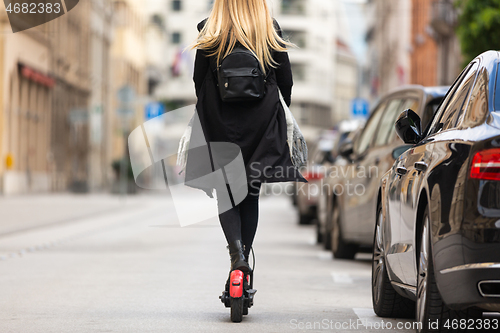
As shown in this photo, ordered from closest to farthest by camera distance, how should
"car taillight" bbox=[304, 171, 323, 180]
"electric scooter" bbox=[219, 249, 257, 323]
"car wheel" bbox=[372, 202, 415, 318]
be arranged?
"electric scooter" bbox=[219, 249, 257, 323] → "car wheel" bbox=[372, 202, 415, 318] → "car taillight" bbox=[304, 171, 323, 180]

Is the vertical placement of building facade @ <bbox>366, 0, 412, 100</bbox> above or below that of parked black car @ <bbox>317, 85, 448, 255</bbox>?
above

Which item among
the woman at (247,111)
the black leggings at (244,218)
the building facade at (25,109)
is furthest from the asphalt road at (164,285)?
the building facade at (25,109)

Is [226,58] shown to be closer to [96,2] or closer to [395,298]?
[395,298]

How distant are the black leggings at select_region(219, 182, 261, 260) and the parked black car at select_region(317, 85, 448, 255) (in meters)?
2.79

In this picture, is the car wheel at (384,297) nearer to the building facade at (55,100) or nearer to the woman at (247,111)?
the woman at (247,111)

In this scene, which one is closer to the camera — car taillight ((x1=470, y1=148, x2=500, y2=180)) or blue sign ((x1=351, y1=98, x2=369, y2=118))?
car taillight ((x1=470, y1=148, x2=500, y2=180))

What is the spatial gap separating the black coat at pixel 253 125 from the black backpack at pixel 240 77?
11 centimetres

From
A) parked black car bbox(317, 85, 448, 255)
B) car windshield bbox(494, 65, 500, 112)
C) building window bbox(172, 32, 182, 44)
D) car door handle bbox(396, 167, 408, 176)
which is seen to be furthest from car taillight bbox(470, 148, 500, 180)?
building window bbox(172, 32, 182, 44)

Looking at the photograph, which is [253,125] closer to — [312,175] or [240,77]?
[240,77]

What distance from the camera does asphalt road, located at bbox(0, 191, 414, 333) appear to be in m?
6.19

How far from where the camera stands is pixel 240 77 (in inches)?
241

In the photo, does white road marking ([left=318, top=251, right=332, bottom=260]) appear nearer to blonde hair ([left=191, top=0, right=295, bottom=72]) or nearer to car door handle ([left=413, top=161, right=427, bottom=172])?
blonde hair ([left=191, top=0, right=295, bottom=72])

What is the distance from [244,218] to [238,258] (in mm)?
332

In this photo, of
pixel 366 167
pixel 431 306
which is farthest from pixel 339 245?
pixel 431 306
